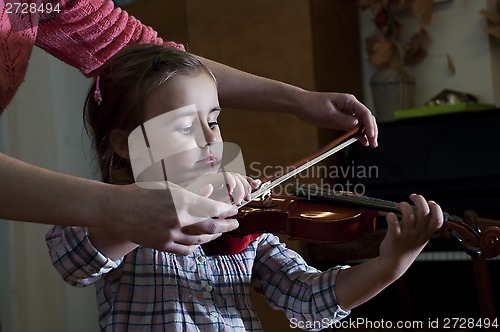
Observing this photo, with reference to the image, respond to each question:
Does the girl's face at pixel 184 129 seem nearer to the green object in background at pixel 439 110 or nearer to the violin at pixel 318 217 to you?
the violin at pixel 318 217

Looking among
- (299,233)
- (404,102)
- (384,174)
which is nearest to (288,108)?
(299,233)

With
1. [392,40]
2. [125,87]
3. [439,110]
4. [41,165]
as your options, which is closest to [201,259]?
[125,87]

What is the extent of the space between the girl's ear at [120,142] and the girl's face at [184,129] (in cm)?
7

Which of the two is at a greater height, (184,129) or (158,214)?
(184,129)

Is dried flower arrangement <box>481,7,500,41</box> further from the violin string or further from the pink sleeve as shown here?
the pink sleeve

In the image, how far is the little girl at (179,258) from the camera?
1076 millimetres

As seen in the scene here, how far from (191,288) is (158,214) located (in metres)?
0.41

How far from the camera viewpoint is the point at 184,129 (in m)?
1.12

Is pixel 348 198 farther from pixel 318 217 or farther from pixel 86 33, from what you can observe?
pixel 86 33

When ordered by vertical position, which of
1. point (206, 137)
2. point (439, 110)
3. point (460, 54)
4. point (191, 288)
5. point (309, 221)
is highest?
point (460, 54)

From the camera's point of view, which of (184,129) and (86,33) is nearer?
(184,129)

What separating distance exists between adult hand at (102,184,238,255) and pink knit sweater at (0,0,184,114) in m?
0.43

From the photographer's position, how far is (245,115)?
9.45ft

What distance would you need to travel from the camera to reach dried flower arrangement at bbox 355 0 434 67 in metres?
2.87
